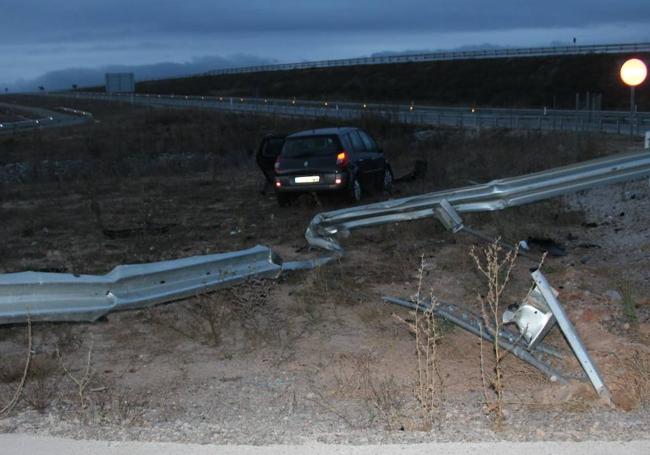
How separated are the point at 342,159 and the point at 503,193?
24.1 feet

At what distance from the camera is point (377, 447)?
14.4 feet

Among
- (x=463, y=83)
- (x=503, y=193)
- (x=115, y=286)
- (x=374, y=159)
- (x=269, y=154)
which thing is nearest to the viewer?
(x=115, y=286)

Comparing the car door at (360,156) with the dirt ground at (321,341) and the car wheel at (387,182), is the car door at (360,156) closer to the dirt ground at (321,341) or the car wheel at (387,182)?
the car wheel at (387,182)

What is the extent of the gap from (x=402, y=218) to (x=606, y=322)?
11.7ft

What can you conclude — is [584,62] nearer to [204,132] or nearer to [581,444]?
[204,132]

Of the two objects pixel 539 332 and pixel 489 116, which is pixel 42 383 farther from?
pixel 489 116

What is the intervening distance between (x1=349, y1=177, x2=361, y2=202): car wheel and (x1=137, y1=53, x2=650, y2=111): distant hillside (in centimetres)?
4274

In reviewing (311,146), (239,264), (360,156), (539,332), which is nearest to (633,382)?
(539,332)

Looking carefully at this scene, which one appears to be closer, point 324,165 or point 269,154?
point 324,165

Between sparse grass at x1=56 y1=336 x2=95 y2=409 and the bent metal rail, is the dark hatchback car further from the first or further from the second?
sparse grass at x1=56 y1=336 x2=95 y2=409

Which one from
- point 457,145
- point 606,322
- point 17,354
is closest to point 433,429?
point 606,322

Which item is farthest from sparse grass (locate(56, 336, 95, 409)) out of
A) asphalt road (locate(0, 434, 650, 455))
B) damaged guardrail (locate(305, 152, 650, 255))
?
damaged guardrail (locate(305, 152, 650, 255))

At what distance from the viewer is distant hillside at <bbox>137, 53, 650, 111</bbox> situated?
6619 centimetres

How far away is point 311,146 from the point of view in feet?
55.8
